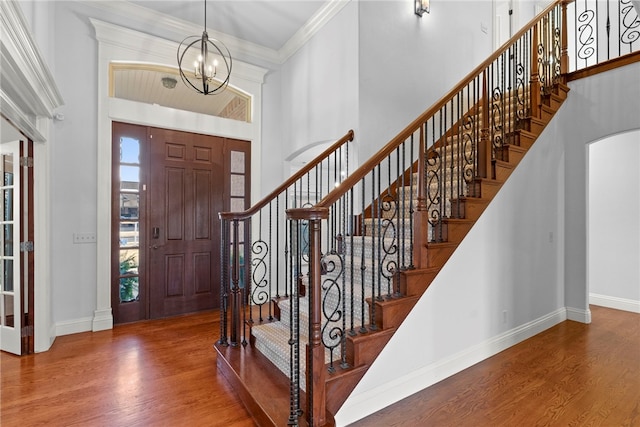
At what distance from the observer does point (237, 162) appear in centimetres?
464

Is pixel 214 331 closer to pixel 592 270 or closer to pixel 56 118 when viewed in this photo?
pixel 56 118

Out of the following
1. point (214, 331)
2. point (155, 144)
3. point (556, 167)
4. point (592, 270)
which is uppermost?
point (155, 144)

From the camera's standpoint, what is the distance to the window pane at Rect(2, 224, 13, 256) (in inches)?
121

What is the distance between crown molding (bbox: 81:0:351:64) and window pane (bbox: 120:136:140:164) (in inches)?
56.8

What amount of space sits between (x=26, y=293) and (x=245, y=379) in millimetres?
2367

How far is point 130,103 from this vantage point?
3.86m

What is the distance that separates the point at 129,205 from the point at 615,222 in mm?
6174

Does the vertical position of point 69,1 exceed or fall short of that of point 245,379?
it exceeds it

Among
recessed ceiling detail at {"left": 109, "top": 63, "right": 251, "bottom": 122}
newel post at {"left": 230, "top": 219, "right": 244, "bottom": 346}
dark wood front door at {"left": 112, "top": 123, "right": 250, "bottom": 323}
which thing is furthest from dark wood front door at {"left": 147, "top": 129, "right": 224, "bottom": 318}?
newel post at {"left": 230, "top": 219, "right": 244, "bottom": 346}

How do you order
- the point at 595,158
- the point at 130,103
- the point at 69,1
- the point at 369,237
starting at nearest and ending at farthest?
the point at 369,237
the point at 69,1
the point at 130,103
the point at 595,158

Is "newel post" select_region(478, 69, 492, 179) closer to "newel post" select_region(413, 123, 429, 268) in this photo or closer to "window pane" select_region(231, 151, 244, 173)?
"newel post" select_region(413, 123, 429, 268)

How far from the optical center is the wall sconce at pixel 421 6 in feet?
13.2

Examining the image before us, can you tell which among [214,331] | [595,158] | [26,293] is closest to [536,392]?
[214,331]

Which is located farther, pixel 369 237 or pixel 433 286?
pixel 369 237
